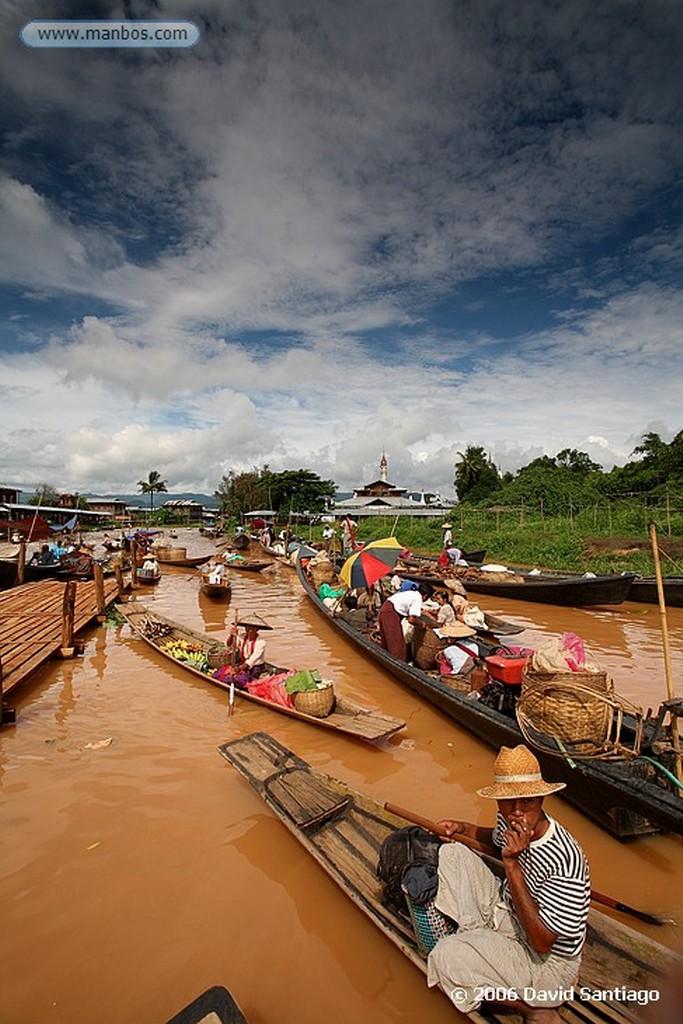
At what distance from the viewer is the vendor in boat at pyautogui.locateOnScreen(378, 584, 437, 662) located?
802 cm

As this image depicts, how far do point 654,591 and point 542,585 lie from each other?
322cm

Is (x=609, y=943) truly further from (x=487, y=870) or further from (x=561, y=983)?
(x=487, y=870)

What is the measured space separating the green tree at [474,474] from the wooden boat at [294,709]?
133 feet

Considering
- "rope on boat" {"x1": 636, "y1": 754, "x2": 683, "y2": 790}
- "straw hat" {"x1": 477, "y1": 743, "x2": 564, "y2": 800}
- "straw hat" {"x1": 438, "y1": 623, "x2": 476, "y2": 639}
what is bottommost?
"rope on boat" {"x1": 636, "y1": 754, "x2": 683, "y2": 790}

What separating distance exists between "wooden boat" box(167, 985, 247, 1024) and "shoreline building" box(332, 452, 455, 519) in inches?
1581

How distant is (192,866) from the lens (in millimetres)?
4051

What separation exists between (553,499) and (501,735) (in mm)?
33683

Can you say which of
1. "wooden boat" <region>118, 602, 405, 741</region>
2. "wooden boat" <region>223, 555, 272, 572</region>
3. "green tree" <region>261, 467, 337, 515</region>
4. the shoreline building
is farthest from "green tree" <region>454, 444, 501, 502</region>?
"wooden boat" <region>118, 602, 405, 741</region>

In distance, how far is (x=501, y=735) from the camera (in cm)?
521

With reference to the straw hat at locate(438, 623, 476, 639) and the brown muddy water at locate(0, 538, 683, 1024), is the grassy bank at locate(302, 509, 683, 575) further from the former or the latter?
the brown muddy water at locate(0, 538, 683, 1024)

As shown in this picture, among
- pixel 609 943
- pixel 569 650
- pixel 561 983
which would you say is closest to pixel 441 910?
pixel 561 983

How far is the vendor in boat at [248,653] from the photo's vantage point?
7.52 meters

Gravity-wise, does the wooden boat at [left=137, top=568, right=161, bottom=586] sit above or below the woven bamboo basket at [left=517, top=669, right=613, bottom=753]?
below

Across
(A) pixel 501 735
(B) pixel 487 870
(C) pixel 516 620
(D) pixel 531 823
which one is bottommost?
(C) pixel 516 620
